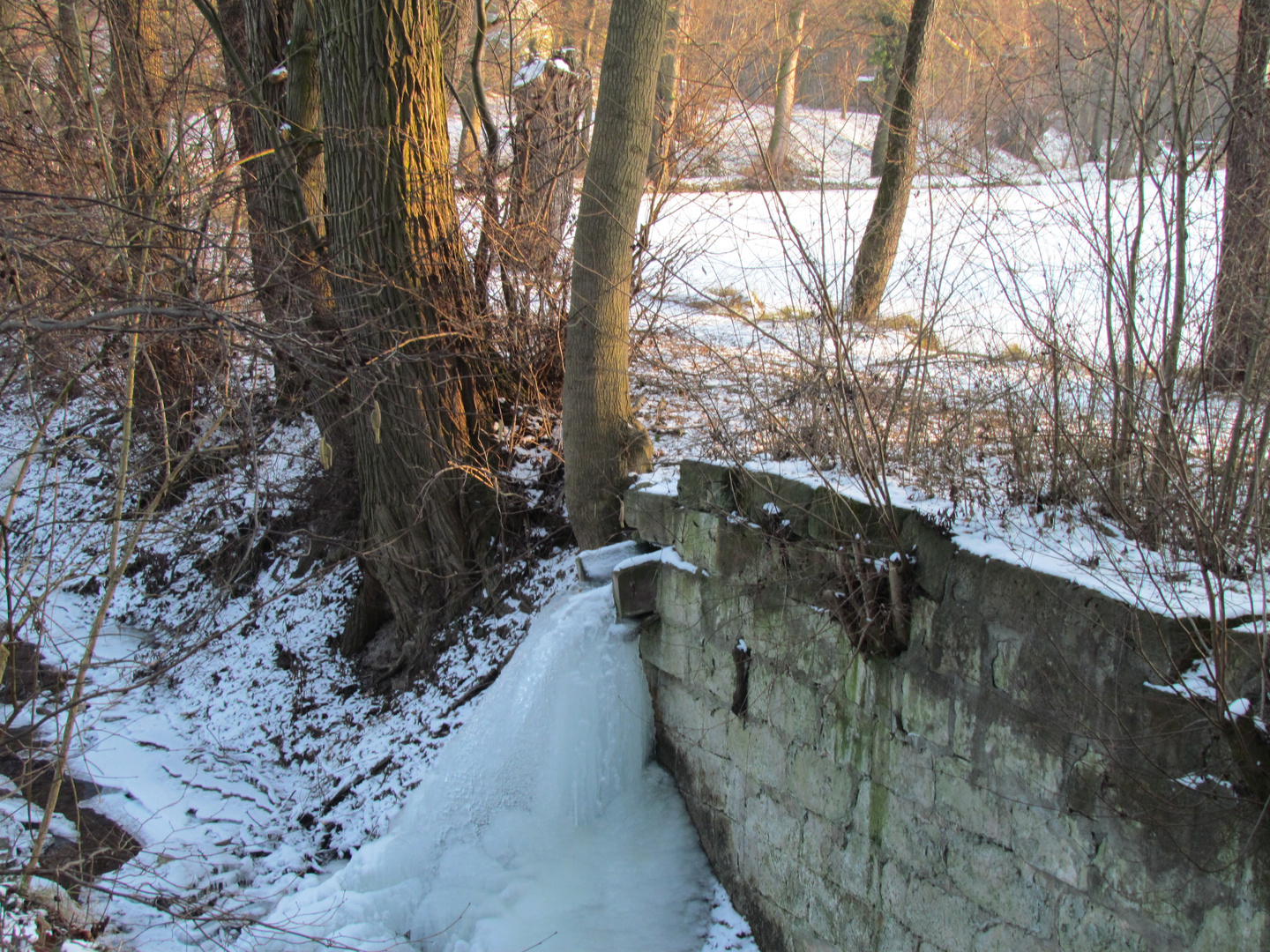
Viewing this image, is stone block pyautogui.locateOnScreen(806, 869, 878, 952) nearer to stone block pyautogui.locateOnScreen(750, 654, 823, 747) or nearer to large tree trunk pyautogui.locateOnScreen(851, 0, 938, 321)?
stone block pyautogui.locateOnScreen(750, 654, 823, 747)

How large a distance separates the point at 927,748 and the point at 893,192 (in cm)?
466

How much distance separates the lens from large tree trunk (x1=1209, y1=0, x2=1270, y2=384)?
307 centimetres

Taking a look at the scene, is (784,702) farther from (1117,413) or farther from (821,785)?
(1117,413)

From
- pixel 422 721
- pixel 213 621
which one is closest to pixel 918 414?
pixel 422 721

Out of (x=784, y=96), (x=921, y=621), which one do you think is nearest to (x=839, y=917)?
(x=921, y=621)

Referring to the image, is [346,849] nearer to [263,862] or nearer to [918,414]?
[263,862]

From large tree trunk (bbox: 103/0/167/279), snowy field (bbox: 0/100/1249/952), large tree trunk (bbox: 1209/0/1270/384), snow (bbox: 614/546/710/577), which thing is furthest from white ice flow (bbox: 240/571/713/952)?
large tree trunk (bbox: 103/0/167/279)

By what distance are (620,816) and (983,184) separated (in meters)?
3.53

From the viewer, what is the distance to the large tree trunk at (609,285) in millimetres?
4629

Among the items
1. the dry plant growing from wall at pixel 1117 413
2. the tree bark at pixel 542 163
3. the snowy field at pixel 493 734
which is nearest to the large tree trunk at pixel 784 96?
the snowy field at pixel 493 734

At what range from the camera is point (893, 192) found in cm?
665

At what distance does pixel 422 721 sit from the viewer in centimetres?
539

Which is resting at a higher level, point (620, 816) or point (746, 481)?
point (746, 481)

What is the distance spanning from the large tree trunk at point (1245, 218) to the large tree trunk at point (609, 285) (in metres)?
2.62
